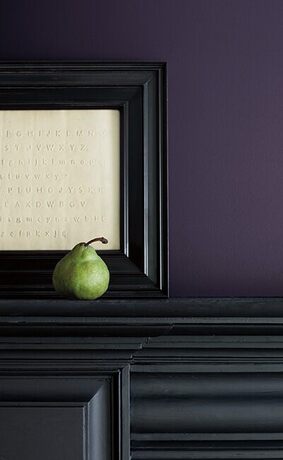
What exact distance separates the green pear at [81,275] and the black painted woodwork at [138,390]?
3cm

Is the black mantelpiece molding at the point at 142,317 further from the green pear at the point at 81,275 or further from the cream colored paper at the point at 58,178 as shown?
the cream colored paper at the point at 58,178

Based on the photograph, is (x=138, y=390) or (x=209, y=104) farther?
(x=209, y=104)

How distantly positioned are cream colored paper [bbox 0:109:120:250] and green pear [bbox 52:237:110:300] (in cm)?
13

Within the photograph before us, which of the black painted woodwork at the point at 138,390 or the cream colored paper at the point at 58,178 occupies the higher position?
the cream colored paper at the point at 58,178

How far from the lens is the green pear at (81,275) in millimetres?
792

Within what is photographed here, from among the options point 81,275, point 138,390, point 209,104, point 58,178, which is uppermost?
point 209,104

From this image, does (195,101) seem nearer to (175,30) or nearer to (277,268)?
(175,30)

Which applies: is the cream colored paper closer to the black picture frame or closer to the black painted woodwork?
the black picture frame

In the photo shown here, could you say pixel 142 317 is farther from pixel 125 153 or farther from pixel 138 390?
pixel 125 153

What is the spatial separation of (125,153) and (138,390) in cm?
36

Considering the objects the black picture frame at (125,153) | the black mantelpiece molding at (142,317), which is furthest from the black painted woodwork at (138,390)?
the black picture frame at (125,153)

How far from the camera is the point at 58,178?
37.4 inches

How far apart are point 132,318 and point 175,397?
124 mm

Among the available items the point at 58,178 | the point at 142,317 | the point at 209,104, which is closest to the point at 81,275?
the point at 142,317
